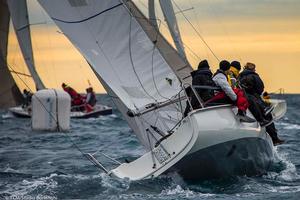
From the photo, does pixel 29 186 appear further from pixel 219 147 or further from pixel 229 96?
pixel 229 96

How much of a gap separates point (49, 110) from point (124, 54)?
15599 mm

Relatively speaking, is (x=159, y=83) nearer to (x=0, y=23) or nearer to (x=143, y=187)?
(x=143, y=187)

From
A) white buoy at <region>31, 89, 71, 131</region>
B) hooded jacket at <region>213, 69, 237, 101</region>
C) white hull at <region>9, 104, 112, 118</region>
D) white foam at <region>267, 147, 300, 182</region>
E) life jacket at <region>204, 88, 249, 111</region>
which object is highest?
hooded jacket at <region>213, 69, 237, 101</region>

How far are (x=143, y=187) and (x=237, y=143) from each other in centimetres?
149

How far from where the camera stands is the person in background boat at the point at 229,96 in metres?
12.4

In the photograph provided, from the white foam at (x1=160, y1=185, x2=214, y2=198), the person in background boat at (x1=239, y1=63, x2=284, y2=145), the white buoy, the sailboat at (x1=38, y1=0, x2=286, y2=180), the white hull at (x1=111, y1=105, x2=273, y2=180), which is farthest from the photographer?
the white buoy

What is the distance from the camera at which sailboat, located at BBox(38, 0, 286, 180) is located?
12.1 metres

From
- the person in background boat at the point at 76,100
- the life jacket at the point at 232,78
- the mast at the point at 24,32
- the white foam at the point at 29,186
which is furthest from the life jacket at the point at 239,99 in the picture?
the person in background boat at the point at 76,100

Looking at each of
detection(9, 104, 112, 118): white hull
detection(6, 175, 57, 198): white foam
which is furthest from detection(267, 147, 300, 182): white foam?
detection(9, 104, 112, 118): white hull

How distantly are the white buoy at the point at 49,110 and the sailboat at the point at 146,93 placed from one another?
1439 centimetres

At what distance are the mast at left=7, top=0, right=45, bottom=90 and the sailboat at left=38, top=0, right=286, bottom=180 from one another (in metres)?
14.2

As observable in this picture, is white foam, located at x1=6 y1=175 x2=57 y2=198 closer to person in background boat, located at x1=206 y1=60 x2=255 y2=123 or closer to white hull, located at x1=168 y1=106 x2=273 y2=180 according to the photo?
white hull, located at x1=168 y1=106 x2=273 y2=180

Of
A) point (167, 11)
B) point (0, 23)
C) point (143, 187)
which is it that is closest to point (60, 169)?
point (143, 187)

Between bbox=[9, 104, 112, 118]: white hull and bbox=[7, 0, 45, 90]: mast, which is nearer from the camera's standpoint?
bbox=[7, 0, 45, 90]: mast
